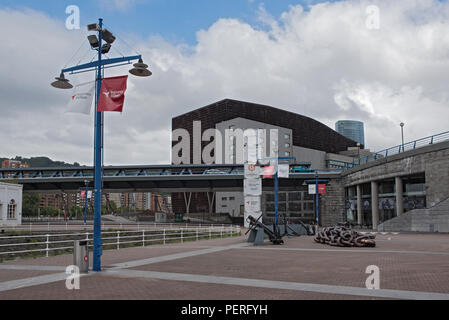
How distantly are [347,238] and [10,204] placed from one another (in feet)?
165

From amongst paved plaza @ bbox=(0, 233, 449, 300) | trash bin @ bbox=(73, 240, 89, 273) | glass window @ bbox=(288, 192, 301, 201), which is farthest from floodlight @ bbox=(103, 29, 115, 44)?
glass window @ bbox=(288, 192, 301, 201)

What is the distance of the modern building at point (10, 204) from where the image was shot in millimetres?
55938

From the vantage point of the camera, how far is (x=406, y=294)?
8.88 metres

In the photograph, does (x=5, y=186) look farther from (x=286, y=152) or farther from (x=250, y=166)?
(x=286, y=152)

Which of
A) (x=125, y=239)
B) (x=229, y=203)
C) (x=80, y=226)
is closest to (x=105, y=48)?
(x=125, y=239)

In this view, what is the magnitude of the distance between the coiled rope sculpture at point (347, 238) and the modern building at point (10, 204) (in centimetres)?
4671

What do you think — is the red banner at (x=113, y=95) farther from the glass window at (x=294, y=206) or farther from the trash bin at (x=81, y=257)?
the glass window at (x=294, y=206)

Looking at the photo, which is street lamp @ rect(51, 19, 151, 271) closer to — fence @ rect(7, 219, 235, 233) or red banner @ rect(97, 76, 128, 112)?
red banner @ rect(97, 76, 128, 112)

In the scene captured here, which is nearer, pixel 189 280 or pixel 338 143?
pixel 189 280

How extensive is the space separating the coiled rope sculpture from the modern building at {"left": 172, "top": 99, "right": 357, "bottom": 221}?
276 ft

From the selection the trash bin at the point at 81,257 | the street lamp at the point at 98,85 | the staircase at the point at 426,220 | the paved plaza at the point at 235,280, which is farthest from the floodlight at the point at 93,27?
the staircase at the point at 426,220

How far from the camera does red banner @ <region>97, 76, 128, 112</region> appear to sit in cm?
1252
